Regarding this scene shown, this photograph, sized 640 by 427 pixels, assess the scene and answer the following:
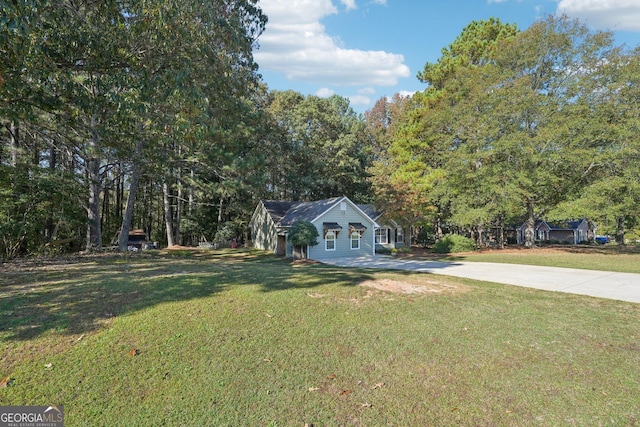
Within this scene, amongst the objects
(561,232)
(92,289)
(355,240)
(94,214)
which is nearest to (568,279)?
(355,240)

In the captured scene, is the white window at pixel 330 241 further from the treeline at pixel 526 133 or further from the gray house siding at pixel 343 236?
the treeline at pixel 526 133

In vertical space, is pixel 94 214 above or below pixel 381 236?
above

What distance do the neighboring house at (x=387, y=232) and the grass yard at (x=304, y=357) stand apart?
18.8 metres

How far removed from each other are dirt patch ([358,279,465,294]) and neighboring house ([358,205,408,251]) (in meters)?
16.2

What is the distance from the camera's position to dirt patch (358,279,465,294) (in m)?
7.99

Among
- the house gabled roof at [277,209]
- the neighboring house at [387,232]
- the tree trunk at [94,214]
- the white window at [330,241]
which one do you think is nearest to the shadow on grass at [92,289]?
the tree trunk at [94,214]

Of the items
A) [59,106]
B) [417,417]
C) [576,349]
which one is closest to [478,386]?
[417,417]

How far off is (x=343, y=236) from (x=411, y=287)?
12.6 metres

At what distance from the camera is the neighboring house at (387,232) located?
84.9 feet

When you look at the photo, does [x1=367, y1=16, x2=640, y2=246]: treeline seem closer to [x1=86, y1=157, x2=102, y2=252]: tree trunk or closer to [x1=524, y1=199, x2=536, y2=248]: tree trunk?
[x1=524, y1=199, x2=536, y2=248]: tree trunk

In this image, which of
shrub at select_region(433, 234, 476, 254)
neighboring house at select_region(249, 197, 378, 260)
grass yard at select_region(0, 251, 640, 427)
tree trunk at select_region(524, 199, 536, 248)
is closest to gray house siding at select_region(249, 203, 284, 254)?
neighboring house at select_region(249, 197, 378, 260)

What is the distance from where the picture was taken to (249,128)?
51.7ft

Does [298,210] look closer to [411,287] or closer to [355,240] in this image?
[355,240]

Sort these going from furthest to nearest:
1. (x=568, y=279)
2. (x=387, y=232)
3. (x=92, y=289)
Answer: (x=387, y=232)
(x=568, y=279)
(x=92, y=289)
